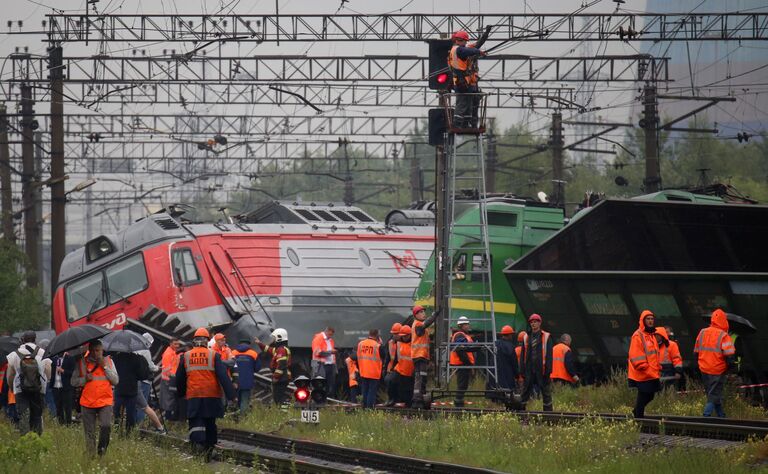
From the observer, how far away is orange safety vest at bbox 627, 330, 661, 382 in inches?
659

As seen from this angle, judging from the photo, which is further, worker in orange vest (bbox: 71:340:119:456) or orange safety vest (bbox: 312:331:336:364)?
orange safety vest (bbox: 312:331:336:364)

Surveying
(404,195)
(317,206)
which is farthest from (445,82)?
(404,195)

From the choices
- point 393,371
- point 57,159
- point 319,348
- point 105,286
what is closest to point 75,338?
point 393,371

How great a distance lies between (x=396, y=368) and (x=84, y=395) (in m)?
7.35

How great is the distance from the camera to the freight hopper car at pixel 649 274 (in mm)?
21375

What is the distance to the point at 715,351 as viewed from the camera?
1766 cm

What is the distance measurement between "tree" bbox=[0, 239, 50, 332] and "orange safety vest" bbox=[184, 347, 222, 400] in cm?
2705

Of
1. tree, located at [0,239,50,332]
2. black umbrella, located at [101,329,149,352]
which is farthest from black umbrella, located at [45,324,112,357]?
tree, located at [0,239,50,332]

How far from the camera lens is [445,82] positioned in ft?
68.1

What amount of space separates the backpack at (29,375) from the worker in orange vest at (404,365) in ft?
19.1

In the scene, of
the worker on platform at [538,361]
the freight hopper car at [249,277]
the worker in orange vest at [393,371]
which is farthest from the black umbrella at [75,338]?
the freight hopper car at [249,277]

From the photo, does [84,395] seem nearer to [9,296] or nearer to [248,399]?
[248,399]

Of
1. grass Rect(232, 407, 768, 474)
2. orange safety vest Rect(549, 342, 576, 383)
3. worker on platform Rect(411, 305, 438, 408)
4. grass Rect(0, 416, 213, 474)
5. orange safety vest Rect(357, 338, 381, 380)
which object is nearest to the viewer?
grass Rect(232, 407, 768, 474)

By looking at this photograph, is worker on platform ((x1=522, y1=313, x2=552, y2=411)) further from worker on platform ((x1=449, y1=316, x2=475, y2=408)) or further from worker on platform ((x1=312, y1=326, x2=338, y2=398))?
worker on platform ((x1=312, y1=326, x2=338, y2=398))
